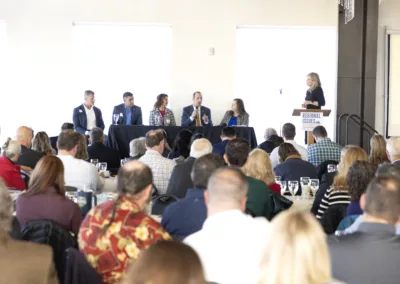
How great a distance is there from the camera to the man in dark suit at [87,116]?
12.1 m

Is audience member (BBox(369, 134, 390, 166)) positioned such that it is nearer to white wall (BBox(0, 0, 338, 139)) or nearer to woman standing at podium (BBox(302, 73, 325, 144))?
woman standing at podium (BBox(302, 73, 325, 144))

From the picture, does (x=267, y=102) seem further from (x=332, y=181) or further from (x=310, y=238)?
(x=310, y=238)

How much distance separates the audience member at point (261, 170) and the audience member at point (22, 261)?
2.84 m

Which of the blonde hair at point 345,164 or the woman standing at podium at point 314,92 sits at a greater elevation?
the woman standing at podium at point 314,92

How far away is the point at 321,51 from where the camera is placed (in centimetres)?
1349

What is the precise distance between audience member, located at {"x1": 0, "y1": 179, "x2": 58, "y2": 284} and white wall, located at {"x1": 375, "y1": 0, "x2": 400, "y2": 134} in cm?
1205

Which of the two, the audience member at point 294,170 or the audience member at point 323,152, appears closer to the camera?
the audience member at point 294,170

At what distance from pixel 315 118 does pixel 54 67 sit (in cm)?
518

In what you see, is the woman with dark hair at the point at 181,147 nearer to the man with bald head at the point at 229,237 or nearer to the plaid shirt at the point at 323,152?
the plaid shirt at the point at 323,152

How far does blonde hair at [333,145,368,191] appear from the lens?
511 centimetres

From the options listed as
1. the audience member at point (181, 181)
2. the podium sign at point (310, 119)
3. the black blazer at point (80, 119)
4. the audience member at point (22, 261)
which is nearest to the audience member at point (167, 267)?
the audience member at point (22, 261)

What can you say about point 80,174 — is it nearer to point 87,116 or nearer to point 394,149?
point 394,149

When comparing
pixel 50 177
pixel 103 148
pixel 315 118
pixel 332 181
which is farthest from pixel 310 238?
pixel 315 118

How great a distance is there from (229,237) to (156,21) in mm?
10241
